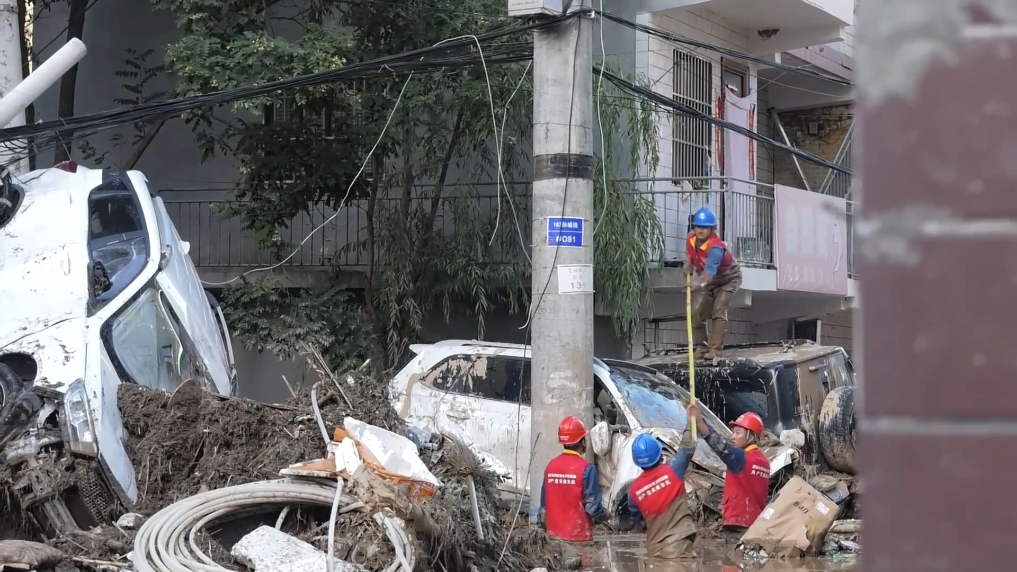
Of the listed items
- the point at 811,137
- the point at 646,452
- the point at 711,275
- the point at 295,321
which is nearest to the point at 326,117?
the point at 295,321

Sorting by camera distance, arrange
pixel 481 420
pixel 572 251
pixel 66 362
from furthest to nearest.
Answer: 1. pixel 481 420
2. pixel 572 251
3. pixel 66 362

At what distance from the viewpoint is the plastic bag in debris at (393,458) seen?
7047mm

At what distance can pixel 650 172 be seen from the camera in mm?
14250

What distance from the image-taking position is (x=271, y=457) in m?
7.87

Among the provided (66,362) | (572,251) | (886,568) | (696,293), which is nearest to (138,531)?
(66,362)

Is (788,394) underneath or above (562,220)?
underneath

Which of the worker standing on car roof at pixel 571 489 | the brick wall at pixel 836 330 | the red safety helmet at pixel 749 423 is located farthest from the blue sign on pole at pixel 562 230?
the brick wall at pixel 836 330

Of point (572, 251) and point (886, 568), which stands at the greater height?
point (572, 251)

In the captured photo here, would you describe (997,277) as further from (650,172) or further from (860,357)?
(650,172)

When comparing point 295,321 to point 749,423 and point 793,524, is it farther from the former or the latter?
point 793,524

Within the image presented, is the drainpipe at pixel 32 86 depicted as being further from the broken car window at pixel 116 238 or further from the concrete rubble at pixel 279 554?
the concrete rubble at pixel 279 554

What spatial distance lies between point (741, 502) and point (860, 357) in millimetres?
A: 8130

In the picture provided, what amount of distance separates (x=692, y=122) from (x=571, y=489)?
28.4 ft

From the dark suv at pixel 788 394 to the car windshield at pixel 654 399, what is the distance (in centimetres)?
73
